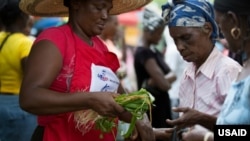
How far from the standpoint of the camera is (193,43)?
4.43m

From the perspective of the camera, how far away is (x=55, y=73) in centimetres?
397

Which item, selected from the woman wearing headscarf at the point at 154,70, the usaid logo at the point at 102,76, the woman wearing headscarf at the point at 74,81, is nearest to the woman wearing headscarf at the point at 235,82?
the woman wearing headscarf at the point at 74,81

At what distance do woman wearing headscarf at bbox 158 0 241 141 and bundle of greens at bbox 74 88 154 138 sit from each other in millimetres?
494

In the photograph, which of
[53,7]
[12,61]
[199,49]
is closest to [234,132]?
[199,49]

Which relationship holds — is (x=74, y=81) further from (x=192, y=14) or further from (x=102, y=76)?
(x=192, y=14)

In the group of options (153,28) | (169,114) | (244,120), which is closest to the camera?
(244,120)

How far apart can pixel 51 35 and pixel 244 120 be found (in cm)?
149

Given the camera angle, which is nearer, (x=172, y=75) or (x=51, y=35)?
(x=51, y=35)

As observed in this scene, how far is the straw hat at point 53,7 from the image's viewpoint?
14.9 feet

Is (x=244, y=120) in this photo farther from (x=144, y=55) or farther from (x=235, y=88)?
(x=144, y=55)

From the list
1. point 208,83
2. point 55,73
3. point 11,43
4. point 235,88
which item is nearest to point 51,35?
point 55,73

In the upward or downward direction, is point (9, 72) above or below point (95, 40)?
below

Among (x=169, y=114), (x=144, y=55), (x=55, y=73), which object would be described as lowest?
(x=169, y=114)

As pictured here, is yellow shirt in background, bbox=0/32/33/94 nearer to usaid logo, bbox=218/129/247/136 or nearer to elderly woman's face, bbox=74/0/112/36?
elderly woman's face, bbox=74/0/112/36
